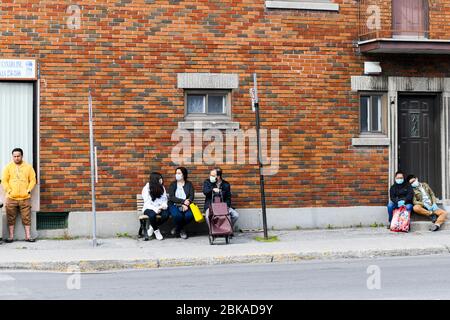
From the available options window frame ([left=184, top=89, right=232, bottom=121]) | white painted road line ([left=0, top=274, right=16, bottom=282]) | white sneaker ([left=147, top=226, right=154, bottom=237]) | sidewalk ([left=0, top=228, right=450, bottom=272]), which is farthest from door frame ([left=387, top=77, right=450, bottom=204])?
white painted road line ([left=0, top=274, right=16, bottom=282])

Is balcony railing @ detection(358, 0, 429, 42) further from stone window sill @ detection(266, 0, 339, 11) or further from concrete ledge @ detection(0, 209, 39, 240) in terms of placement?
concrete ledge @ detection(0, 209, 39, 240)

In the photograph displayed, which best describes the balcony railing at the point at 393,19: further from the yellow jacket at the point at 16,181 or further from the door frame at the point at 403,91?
the yellow jacket at the point at 16,181

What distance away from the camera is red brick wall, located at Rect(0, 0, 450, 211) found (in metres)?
15.8

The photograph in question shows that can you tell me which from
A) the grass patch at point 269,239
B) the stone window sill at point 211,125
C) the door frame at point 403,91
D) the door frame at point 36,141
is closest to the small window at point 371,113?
the door frame at point 403,91

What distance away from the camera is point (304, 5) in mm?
16812

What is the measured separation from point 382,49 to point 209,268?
6.35 m

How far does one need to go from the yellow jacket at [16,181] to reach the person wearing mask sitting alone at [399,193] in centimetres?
713

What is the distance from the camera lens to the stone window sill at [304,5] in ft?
54.7

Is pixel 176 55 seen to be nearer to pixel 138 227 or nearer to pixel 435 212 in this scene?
pixel 138 227

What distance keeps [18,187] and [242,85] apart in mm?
4849

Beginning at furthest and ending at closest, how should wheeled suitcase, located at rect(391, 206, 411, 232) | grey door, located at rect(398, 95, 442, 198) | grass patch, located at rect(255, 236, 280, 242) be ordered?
grey door, located at rect(398, 95, 442, 198) → wheeled suitcase, located at rect(391, 206, 411, 232) → grass patch, located at rect(255, 236, 280, 242)

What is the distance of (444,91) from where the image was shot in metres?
17.5

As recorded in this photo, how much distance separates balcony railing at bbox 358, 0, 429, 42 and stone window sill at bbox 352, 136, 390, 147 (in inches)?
80.6

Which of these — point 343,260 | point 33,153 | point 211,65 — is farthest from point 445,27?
point 33,153
